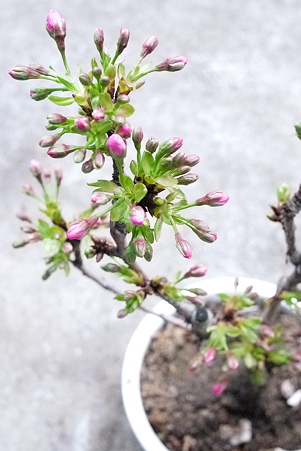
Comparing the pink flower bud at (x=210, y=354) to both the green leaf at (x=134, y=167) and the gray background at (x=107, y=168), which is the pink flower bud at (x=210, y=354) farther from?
the gray background at (x=107, y=168)

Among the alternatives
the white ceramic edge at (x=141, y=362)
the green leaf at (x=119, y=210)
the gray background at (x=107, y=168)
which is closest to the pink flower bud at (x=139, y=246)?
the green leaf at (x=119, y=210)

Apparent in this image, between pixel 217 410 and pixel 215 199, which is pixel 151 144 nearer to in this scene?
pixel 215 199

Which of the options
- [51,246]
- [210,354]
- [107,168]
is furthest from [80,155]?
[107,168]

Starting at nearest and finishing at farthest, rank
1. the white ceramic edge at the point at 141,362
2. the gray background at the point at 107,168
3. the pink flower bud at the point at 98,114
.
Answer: the pink flower bud at the point at 98,114, the white ceramic edge at the point at 141,362, the gray background at the point at 107,168

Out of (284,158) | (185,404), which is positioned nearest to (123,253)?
(185,404)

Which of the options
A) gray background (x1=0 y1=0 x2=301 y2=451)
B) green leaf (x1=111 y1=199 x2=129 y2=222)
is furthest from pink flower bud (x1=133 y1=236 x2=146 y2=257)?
gray background (x1=0 y1=0 x2=301 y2=451)
